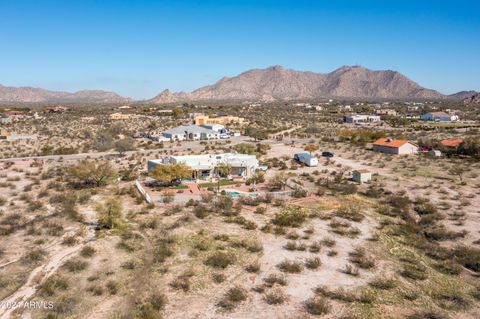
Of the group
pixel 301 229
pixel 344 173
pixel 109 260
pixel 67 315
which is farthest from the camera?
pixel 344 173

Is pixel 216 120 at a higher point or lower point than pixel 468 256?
higher

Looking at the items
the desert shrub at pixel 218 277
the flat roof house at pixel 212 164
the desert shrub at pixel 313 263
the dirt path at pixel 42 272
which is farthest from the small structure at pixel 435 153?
the dirt path at pixel 42 272

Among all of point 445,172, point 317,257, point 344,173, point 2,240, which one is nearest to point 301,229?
point 317,257

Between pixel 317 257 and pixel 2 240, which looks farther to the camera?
pixel 2 240

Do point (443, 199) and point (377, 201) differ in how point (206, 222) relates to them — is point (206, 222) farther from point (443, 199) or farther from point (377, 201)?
point (443, 199)

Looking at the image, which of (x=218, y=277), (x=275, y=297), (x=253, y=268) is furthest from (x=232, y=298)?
(x=253, y=268)

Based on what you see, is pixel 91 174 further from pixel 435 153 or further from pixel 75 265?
pixel 435 153
